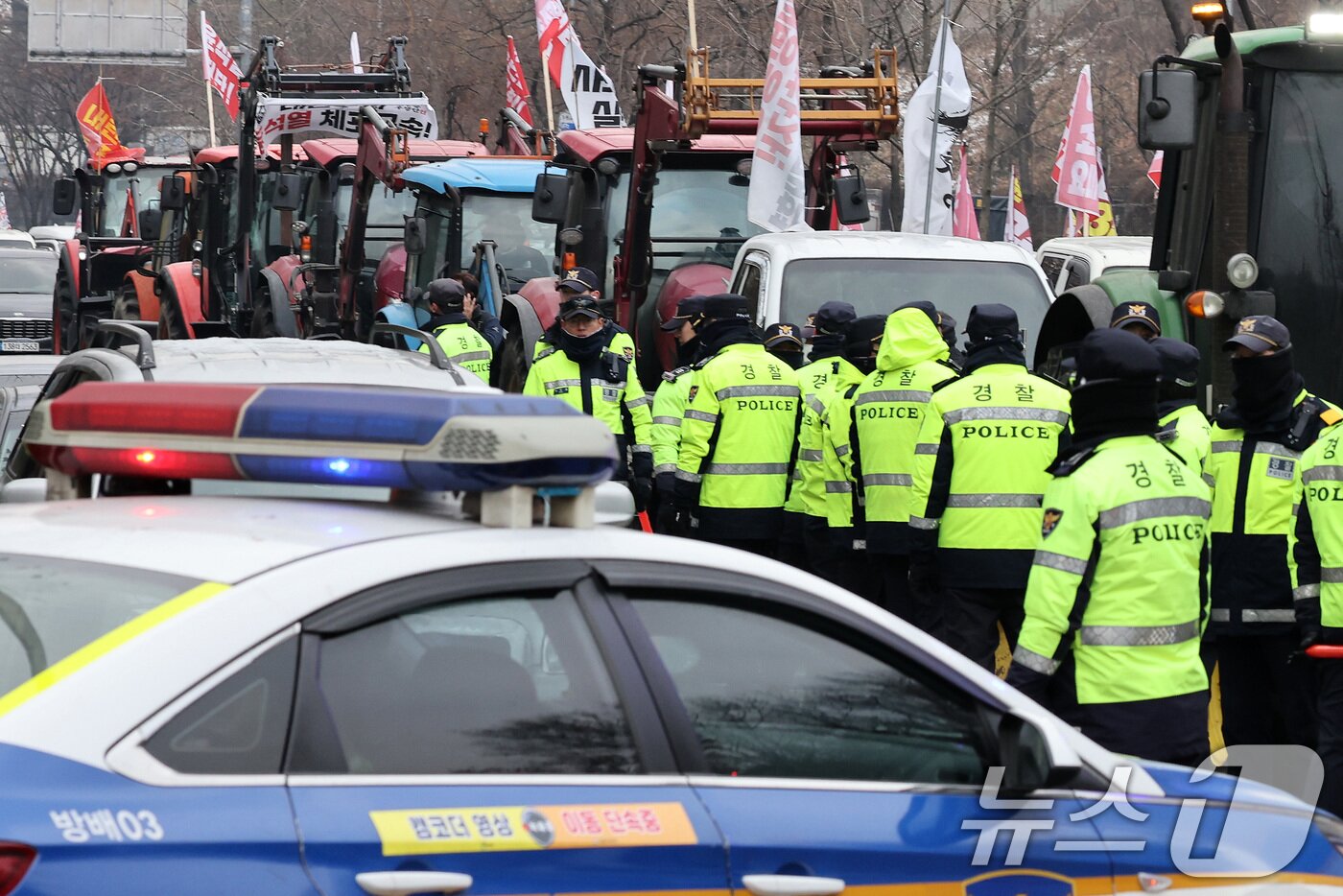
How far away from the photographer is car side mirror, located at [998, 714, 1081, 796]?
12.5 feet

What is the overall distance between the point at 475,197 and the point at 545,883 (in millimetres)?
14545

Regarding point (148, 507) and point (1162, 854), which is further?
point (1162, 854)

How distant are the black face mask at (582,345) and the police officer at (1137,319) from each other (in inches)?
117

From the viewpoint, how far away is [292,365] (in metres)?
6.39

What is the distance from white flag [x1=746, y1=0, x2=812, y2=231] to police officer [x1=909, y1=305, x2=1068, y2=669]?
5626 millimetres

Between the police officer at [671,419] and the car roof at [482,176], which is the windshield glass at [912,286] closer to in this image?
the police officer at [671,419]

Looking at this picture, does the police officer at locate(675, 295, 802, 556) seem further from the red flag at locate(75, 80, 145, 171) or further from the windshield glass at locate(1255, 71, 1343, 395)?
the red flag at locate(75, 80, 145, 171)

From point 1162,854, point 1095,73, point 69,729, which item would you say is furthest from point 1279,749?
point 1095,73

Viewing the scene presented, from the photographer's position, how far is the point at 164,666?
3035mm

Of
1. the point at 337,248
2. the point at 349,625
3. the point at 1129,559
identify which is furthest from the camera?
the point at 337,248

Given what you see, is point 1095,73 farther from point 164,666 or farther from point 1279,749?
point 164,666

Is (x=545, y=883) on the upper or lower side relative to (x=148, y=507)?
lower

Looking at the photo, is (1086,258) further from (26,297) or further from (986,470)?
(26,297)

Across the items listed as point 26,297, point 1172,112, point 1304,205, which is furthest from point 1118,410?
point 26,297
